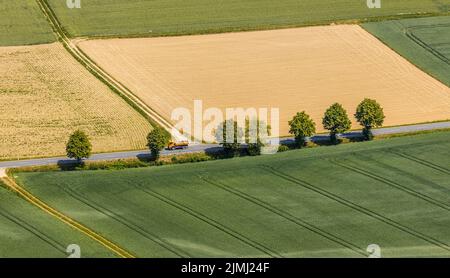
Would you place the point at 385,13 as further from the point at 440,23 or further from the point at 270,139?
the point at 270,139

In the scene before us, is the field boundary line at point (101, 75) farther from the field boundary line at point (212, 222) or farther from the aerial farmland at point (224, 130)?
the field boundary line at point (212, 222)

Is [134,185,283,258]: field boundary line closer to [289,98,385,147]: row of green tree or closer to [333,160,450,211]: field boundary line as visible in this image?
[333,160,450,211]: field boundary line

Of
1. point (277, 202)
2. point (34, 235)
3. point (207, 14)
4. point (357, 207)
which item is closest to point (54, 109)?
point (34, 235)

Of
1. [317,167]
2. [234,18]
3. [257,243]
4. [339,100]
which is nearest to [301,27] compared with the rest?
[234,18]

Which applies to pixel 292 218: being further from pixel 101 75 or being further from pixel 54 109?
pixel 101 75

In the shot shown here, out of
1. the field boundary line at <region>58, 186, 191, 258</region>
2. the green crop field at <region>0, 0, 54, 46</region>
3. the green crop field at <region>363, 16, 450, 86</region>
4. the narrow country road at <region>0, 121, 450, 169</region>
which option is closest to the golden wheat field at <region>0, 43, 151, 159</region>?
the narrow country road at <region>0, 121, 450, 169</region>

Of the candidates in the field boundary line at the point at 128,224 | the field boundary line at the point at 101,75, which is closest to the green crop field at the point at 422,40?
the field boundary line at the point at 101,75

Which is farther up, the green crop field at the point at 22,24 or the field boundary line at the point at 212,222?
the green crop field at the point at 22,24
